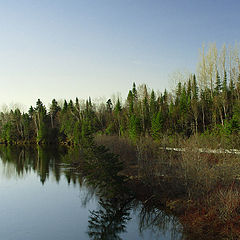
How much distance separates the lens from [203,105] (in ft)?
140

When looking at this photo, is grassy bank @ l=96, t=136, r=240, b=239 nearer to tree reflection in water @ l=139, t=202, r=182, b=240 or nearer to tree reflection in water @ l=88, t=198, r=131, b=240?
tree reflection in water @ l=139, t=202, r=182, b=240

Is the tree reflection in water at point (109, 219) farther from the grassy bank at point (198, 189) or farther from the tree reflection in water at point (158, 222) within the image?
the grassy bank at point (198, 189)

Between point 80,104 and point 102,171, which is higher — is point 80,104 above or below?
above

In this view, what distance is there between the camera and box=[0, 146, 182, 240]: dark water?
1328 centimetres

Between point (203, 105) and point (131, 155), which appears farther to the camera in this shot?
point (203, 105)

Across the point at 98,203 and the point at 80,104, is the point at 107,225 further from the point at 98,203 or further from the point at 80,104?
the point at 80,104

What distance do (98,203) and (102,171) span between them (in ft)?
9.76

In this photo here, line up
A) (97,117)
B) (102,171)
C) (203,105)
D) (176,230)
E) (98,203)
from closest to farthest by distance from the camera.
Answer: (176,230), (102,171), (98,203), (203,105), (97,117)

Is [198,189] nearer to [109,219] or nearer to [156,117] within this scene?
[109,219]

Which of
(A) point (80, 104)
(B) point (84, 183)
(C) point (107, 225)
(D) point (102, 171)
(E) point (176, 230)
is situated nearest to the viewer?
(E) point (176, 230)

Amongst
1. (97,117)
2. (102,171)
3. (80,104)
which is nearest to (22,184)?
(102,171)

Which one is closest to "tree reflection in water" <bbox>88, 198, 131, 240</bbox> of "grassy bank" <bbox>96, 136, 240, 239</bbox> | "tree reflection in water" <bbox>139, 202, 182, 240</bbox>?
"tree reflection in water" <bbox>139, 202, 182, 240</bbox>

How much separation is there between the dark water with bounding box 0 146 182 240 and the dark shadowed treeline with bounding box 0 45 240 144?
17.6ft

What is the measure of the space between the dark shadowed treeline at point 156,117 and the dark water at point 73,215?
17.6 feet
